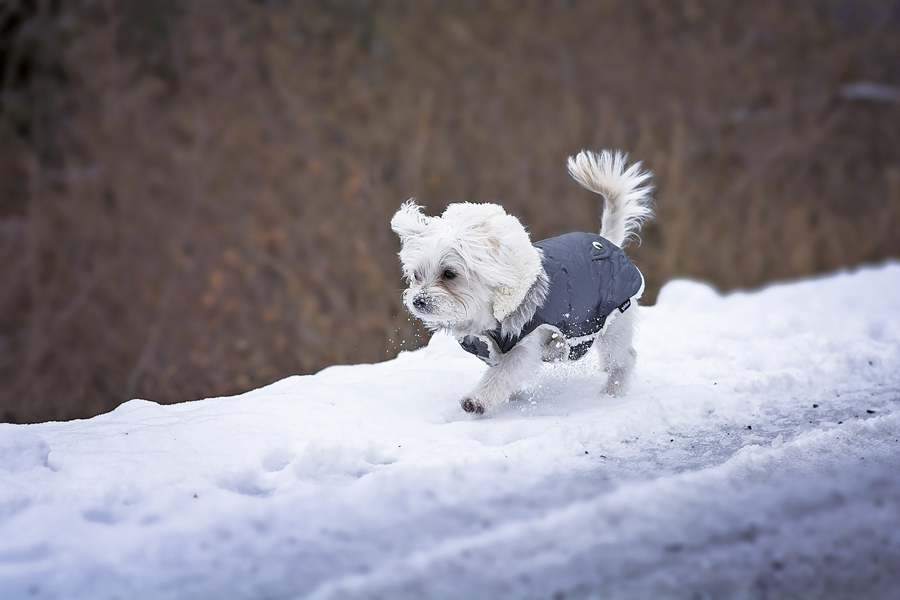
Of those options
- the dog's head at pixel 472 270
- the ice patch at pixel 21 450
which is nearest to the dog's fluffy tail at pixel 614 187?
the dog's head at pixel 472 270

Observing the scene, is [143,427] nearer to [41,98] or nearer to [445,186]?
[445,186]

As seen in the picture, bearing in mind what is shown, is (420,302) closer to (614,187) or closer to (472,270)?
(472,270)

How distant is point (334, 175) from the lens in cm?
908

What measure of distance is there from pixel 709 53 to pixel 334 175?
5.76 meters

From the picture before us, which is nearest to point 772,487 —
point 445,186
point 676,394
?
point 676,394

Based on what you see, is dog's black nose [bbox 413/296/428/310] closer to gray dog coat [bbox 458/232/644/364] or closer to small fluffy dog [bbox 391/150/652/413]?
small fluffy dog [bbox 391/150/652/413]

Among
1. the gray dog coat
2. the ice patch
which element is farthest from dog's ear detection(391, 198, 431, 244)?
the ice patch

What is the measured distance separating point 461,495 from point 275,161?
7194mm

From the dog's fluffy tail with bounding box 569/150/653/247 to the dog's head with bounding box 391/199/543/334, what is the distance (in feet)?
2.92

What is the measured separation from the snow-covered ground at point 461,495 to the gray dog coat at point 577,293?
361mm

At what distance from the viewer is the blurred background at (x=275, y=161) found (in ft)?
27.9

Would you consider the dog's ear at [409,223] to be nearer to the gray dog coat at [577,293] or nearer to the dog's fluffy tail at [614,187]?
the gray dog coat at [577,293]

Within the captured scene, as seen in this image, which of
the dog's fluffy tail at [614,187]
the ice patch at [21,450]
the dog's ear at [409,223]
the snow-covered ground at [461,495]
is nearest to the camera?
the snow-covered ground at [461,495]

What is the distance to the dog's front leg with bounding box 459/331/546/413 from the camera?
362 cm
